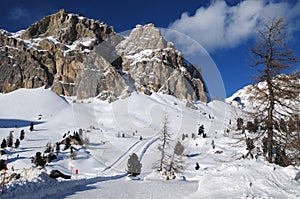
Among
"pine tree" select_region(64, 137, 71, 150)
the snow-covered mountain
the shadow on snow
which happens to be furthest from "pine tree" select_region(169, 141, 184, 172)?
the shadow on snow

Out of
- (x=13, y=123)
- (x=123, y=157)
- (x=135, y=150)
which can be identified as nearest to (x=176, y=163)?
(x=123, y=157)

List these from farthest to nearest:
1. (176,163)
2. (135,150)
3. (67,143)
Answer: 1. (135,150)
2. (67,143)
3. (176,163)

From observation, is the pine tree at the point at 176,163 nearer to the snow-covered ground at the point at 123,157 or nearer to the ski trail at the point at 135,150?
the snow-covered ground at the point at 123,157

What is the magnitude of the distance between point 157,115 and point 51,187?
137 m

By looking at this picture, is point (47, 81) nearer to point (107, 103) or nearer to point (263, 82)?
point (107, 103)

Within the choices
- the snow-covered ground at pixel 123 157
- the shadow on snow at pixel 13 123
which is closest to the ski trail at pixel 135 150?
the snow-covered ground at pixel 123 157

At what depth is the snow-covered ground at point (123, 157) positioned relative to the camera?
9.05 m

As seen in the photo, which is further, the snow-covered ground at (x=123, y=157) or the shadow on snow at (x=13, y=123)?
the shadow on snow at (x=13, y=123)

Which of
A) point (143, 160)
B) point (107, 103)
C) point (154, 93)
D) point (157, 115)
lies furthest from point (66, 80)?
point (143, 160)

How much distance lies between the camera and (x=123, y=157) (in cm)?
5809

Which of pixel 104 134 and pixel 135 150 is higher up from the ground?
pixel 104 134

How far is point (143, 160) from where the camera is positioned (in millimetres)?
55188

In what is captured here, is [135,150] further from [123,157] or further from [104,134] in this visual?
[104,134]

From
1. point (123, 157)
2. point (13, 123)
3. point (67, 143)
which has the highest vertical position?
point (13, 123)
